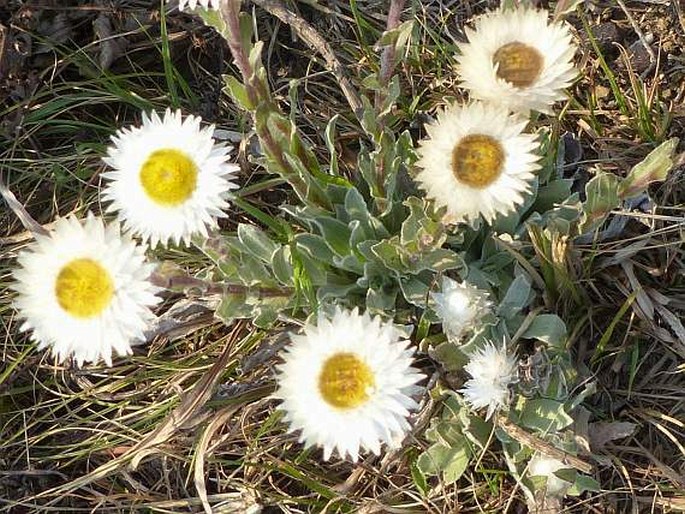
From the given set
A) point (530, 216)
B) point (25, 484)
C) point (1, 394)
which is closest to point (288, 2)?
point (530, 216)

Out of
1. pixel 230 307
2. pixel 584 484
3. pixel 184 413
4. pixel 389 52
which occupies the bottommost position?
pixel 584 484

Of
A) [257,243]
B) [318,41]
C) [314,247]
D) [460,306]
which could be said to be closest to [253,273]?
[257,243]

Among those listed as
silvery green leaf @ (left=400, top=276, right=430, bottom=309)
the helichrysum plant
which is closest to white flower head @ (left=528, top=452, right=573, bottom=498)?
the helichrysum plant

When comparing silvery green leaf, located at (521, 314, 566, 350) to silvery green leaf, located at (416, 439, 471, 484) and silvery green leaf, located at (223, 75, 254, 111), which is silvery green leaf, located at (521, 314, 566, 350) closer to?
silvery green leaf, located at (416, 439, 471, 484)

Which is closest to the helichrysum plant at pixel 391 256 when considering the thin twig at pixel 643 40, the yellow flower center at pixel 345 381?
the yellow flower center at pixel 345 381

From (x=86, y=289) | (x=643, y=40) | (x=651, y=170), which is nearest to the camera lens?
(x=86, y=289)

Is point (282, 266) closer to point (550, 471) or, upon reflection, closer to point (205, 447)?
point (205, 447)

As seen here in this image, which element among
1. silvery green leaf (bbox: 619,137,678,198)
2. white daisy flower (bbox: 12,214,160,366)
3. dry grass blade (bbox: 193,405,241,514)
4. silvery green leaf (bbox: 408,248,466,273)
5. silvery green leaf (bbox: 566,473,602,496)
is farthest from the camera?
dry grass blade (bbox: 193,405,241,514)

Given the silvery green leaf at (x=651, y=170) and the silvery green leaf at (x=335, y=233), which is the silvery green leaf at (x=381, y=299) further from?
the silvery green leaf at (x=651, y=170)
